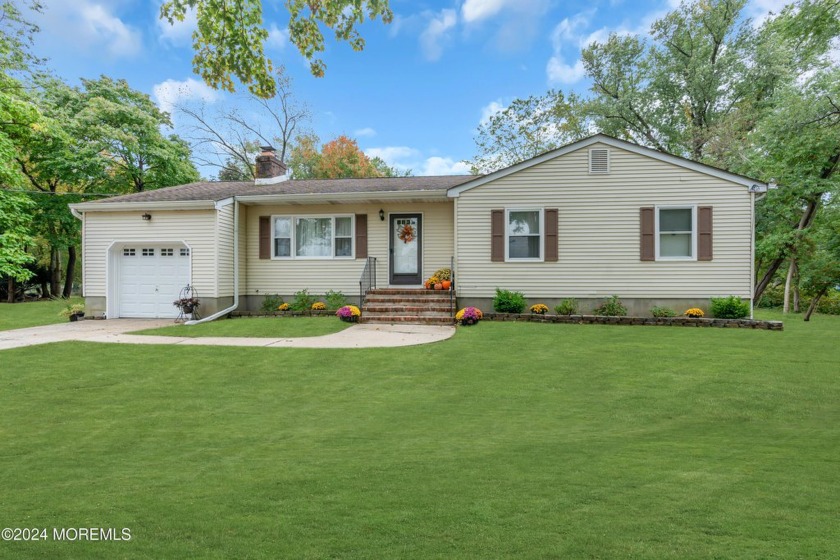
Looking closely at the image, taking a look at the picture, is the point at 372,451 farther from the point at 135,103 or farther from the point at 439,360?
the point at 135,103

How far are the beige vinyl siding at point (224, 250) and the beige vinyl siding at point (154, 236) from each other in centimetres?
14

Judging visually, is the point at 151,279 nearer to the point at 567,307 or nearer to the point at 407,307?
the point at 407,307

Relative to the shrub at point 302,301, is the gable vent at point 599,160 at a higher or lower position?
higher

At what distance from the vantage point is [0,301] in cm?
2411

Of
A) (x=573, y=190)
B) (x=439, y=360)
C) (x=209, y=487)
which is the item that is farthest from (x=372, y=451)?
(x=573, y=190)

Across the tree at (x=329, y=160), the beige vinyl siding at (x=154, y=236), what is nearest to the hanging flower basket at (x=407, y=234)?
the beige vinyl siding at (x=154, y=236)

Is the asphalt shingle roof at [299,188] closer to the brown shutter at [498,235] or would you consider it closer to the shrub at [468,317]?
the brown shutter at [498,235]

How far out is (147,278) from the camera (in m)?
14.0

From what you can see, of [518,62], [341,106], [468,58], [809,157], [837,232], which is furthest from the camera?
[341,106]

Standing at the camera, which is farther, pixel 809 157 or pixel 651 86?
pixel 651 86

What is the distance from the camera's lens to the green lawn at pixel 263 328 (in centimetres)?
1074

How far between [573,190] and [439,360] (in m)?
7.17

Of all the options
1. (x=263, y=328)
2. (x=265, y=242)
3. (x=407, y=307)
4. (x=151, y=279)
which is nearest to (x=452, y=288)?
(x=407, y=307)

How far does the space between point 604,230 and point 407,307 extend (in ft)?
18.9
